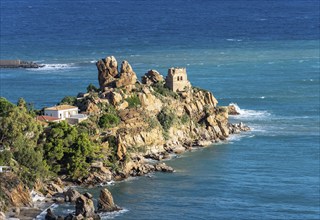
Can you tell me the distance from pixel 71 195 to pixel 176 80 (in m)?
33.2

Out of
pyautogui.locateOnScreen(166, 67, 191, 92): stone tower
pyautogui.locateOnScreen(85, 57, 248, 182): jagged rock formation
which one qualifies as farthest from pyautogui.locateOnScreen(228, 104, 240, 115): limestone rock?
pyautogui.locateOnScreen(166, 67, 191, 92): stone tower

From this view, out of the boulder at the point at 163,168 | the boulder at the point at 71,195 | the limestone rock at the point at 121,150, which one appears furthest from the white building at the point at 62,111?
the boulder at the point at 71,195

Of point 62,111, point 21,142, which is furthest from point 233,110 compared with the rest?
point 21,142

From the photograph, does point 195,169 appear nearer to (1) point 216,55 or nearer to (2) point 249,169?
(2) point 249,169

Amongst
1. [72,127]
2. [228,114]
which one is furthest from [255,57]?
[72,127]

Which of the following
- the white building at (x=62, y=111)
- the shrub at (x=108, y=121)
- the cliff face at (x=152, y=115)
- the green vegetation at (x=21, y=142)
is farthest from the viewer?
the white building at (x=62, y=111)

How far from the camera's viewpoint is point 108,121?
120 m

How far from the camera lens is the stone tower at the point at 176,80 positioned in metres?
134

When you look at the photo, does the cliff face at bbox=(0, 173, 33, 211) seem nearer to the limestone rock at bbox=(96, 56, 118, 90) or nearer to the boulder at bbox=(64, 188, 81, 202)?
the boulder at bbox=(64, 188, 81, 202)

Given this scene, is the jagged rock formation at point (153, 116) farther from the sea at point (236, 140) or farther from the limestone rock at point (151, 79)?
the sea at point (236, 140)

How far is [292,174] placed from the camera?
11600cm

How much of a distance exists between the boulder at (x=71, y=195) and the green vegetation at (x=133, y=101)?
2270cm

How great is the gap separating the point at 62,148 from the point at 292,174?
65.7 ft

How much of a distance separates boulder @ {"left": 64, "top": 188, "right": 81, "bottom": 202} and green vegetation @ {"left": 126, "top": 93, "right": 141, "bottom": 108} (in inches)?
894
